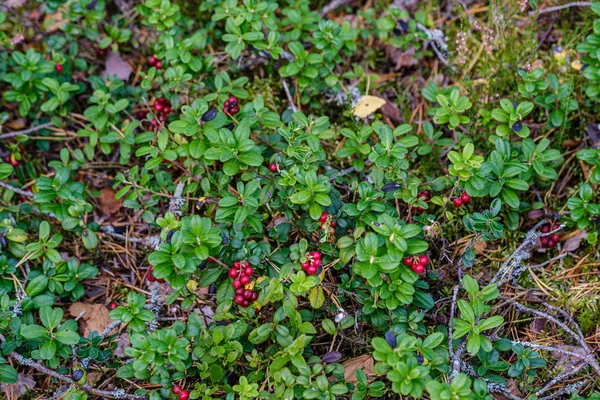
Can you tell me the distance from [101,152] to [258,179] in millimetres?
1812

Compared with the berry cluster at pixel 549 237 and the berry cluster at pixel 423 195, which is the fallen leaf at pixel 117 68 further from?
the berry cluster at pixel 549 237

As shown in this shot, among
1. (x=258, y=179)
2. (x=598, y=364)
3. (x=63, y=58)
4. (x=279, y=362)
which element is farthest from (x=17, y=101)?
(x=598, y=364)

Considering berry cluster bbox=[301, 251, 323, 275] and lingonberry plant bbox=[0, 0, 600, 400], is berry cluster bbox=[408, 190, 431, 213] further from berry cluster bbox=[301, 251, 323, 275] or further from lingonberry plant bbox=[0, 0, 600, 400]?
berry cluster bbox=[301, 251, 323, 275]

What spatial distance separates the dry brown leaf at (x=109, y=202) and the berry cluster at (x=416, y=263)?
2.53m

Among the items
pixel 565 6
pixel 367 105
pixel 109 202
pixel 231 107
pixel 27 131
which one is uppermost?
pixel 565 6

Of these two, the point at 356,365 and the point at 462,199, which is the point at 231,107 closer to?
the point at 462,199

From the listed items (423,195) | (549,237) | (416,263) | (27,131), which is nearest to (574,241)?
(549,237)

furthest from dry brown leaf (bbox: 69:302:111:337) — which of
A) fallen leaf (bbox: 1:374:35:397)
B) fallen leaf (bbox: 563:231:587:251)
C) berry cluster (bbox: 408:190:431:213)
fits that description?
fallen leaf (bbox: 563:231:587:251)

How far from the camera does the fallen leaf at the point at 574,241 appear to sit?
4.15 m

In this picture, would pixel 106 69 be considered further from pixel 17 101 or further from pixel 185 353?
pixel 185 353

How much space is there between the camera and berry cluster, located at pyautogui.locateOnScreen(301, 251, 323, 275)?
349cm

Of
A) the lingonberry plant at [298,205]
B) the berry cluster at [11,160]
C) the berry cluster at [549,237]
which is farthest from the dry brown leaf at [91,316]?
the berry cluster at [549,237]

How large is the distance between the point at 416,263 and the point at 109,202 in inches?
106

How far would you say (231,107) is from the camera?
14.0 ft
